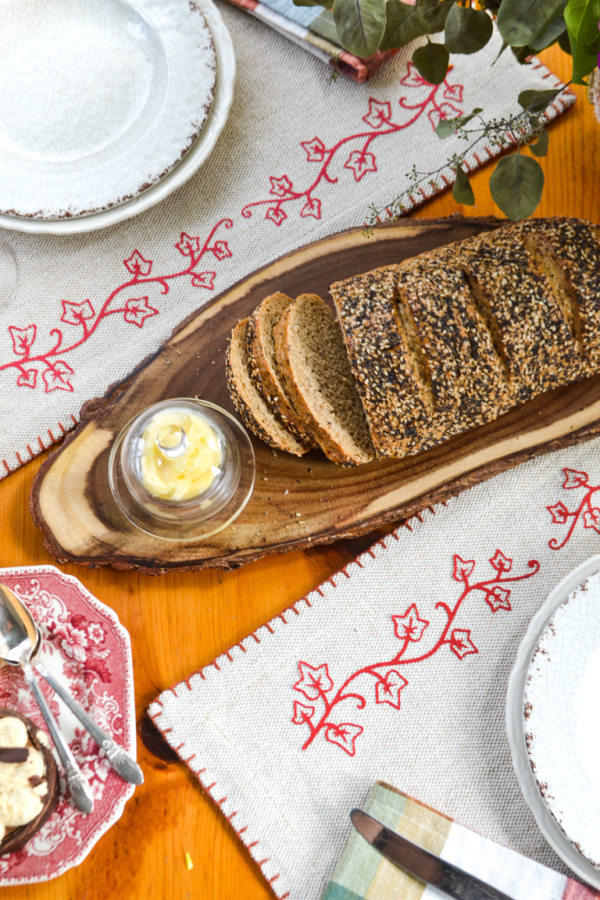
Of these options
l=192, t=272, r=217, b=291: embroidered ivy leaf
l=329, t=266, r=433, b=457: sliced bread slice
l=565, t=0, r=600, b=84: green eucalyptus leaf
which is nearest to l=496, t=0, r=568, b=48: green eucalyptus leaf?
l=565, t=0, r=600, b=84: green eucalyptus leaf

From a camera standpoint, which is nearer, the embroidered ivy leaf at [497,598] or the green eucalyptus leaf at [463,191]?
the green eucalyptus leaf at [463,191]

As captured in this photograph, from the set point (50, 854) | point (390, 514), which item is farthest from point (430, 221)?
point (50, 854)

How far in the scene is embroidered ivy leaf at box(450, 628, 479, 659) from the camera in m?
1.57

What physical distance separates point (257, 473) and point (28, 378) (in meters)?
0.63

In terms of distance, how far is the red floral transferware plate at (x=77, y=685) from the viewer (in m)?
1.45

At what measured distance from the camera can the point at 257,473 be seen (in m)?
1.63

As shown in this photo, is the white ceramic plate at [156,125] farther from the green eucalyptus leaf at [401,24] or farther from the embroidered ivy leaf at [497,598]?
the embroidered ivy leaf at [497,598]

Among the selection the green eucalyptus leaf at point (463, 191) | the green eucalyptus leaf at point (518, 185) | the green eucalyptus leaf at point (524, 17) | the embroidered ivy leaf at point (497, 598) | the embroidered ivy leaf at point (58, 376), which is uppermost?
the embroidered ivy leaf at point (58, 376)

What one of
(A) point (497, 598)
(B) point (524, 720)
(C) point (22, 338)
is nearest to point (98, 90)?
(C) point (22, 338)

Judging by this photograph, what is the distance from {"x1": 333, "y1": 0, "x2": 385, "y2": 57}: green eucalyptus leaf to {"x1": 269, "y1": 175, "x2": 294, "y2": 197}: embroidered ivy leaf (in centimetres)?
74

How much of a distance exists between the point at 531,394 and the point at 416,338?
30 centimetres

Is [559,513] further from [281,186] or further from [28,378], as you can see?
[28,378]

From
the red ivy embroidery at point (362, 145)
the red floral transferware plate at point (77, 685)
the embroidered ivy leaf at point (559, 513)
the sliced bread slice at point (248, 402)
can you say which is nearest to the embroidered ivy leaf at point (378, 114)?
the red ivy embroidery at point (362, 145)

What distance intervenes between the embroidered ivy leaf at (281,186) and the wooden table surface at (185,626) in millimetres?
348
